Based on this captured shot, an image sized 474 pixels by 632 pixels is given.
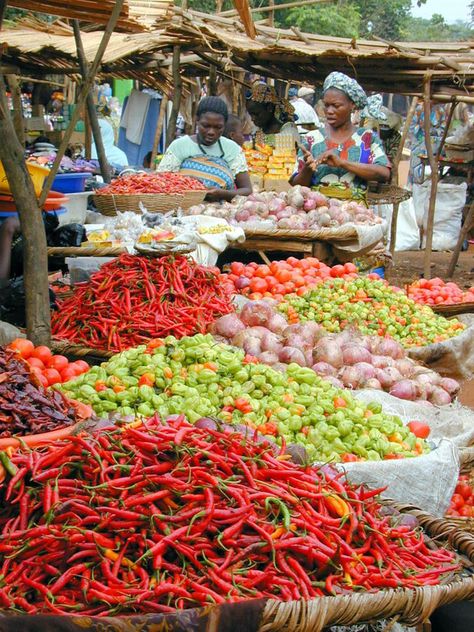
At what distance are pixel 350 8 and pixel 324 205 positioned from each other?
67.4 ft

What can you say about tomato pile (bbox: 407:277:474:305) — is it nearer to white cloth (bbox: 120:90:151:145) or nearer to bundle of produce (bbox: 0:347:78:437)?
bundle of produce (bbox: 0:347:78:437)

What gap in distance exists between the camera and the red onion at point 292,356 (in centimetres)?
444

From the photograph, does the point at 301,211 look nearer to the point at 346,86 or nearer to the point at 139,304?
Result: the point at 346,86

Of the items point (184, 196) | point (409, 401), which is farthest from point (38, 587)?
point (184, 196)

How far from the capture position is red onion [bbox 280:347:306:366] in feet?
14.6

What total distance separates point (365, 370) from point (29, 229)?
194 centimetres

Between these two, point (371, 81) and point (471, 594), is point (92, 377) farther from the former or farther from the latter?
point (371, 81)

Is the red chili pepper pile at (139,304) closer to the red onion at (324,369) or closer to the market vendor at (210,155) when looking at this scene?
the red onion at (324,369)

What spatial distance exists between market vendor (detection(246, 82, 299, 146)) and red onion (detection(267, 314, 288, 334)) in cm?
751

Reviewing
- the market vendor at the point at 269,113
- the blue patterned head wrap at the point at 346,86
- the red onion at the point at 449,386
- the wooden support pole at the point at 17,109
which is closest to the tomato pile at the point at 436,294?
the blue patterned head wrap at the point at 346,86

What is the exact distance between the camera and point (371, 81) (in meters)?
8.89

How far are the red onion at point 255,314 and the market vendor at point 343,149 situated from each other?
2936mm

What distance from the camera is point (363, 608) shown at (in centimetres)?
216

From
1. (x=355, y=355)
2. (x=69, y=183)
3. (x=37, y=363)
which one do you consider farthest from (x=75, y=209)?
(x=355, y=355)
